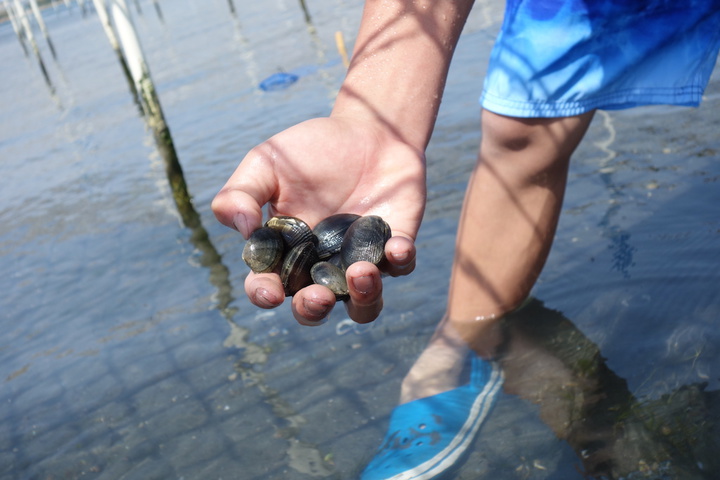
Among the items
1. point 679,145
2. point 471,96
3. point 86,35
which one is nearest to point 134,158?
point 471,96

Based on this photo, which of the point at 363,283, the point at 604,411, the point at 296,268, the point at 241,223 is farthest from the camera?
the point at 604,411

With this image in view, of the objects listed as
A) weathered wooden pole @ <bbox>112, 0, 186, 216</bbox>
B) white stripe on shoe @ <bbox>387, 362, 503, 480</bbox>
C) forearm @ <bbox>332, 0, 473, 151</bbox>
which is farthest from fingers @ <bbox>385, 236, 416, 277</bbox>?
weathered wooden pole @ <bbox>112, 0, 186, 216</bbox>

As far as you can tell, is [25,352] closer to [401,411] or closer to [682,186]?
[401,411]

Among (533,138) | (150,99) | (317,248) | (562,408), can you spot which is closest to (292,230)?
(317,248)

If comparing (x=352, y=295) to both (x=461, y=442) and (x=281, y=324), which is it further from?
(x=281, y=324)

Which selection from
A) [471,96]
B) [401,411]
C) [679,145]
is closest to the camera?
[401,411]

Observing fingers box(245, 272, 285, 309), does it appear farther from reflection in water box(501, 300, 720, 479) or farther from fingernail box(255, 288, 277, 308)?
reflection in water box(501, 300, 720, 479)
